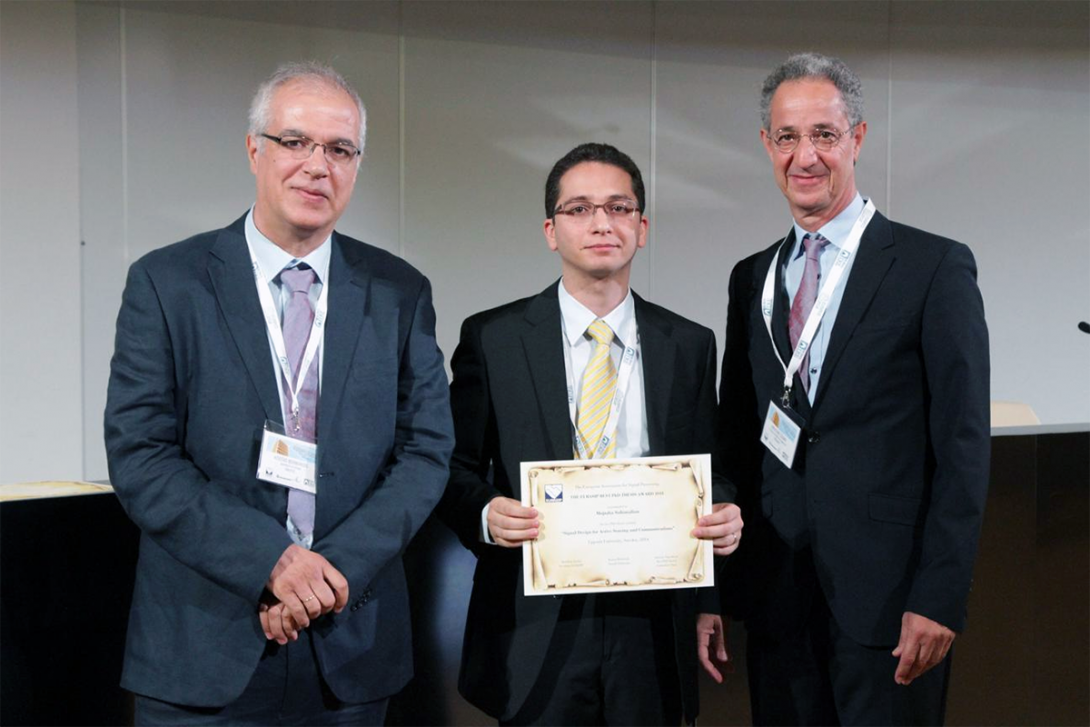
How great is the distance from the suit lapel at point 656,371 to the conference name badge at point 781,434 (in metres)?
0.22

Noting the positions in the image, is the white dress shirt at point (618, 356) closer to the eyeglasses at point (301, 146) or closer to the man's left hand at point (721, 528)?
the man's left hand at point (721, 528)

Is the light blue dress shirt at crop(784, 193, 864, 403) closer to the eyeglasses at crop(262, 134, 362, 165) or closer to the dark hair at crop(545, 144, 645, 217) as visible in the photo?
the dark hair at crop(545, 144, 645, 217)

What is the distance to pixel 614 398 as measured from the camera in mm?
2223

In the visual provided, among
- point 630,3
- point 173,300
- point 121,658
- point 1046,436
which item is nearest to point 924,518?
point 1046,436

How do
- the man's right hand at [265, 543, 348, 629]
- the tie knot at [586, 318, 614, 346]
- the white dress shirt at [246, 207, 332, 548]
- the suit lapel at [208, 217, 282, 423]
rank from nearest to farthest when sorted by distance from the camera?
1. the man's right hand at [265, 543, 348, 629]
2. the suit lapel at [208, 217, 282, 423]
3. the white dress shirt at [246, 207, 332, 548]
4. the tie knot at [586, 318, 614, 346]

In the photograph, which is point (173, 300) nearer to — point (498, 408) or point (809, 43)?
point (498, 408)

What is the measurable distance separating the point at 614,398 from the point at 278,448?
715mm

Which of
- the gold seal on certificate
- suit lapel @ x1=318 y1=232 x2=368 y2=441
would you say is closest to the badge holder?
the gold seal on certificate

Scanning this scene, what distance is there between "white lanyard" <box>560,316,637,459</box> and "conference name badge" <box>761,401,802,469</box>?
31 centimetres

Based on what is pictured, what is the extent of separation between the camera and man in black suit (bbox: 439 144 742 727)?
2184 millimetres

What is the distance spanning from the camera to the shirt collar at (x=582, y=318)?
2303 millimetres

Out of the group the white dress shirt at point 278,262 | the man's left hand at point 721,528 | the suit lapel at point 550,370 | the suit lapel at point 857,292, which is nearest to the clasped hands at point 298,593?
the white dress shirt at point 278,262

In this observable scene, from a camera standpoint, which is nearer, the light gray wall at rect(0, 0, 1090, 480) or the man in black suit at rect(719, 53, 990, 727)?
the man in black suit at rect(719, 53, 990, 727)

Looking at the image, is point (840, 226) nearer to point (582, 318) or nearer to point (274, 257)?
point (582, 318)
